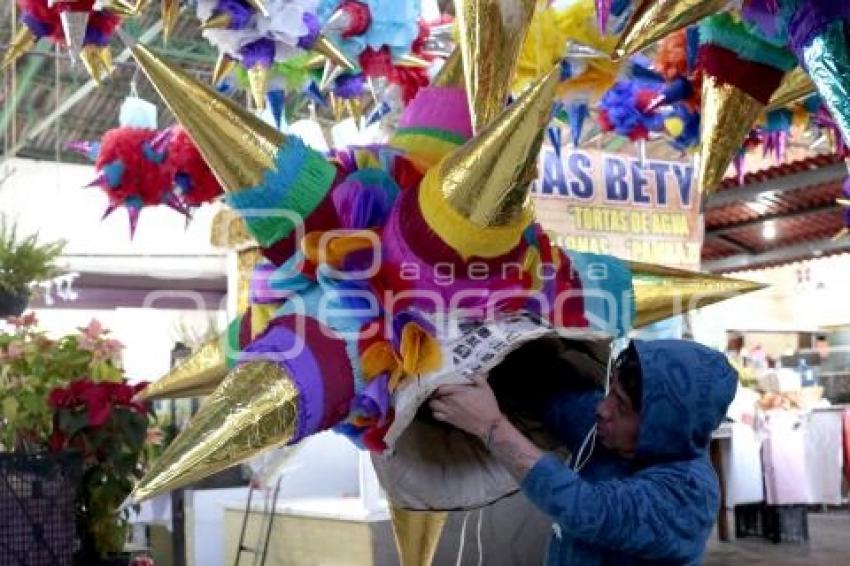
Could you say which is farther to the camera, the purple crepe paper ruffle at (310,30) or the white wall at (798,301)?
the white wall at (798,301)

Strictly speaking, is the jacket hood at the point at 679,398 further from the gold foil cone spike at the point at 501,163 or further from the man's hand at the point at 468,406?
the gold foil cone spike at the point at 501,163

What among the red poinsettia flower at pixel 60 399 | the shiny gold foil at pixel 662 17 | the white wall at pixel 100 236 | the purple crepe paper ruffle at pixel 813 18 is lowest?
the red poinsettia flower at pixel 60 399

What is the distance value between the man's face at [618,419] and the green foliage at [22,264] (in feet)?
7.35

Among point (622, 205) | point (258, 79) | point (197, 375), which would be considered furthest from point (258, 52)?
point (622, 205)

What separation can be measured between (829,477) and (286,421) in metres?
5.65

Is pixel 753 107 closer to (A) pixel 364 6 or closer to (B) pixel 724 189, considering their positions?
(A) pixel 364 6

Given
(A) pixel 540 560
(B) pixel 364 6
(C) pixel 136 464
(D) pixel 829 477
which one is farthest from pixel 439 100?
(D) pixel 829 477

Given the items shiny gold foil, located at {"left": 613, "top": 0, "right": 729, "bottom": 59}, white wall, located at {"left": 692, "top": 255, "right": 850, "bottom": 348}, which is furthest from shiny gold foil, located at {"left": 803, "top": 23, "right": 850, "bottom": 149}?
white wall, located at {"left": 692, "top": 255, "right": 850, "bottom": 348}

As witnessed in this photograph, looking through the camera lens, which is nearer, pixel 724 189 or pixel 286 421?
pixel 286 421

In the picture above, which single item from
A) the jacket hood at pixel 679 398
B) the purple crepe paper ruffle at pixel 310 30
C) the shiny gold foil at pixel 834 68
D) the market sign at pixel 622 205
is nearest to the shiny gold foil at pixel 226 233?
the market sign at pixel 622 205

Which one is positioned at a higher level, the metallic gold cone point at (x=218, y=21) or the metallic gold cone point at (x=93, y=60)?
the metallic gold cone point at (x=93, y=60)

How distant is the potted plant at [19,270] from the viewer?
2930mm

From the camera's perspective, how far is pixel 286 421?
0.85 meters

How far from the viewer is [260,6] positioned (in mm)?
1679
